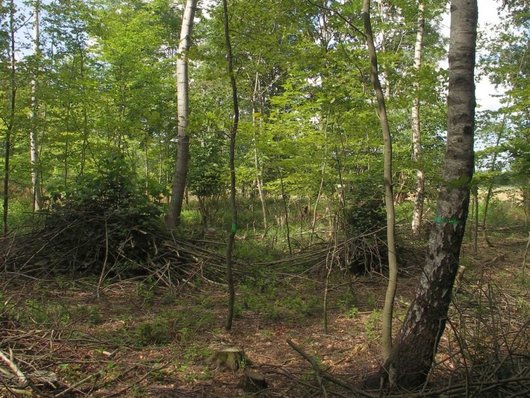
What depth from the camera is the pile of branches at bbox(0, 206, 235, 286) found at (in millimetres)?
7047

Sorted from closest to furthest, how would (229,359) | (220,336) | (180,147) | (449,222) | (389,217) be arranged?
(449,222) < (389,217) < (229,359) < (220,336) < (180,147)

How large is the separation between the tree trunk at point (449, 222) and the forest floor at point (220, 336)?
21 centimetres

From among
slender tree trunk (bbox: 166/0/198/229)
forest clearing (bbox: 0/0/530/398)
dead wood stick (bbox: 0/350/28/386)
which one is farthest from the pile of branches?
dead wood stick (bbox: 0/350/28/386)

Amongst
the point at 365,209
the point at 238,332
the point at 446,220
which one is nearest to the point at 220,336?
the point at 238,332

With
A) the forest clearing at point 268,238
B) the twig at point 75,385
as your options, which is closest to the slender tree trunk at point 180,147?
the forest clearing at point 268,238

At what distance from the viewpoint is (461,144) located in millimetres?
3256

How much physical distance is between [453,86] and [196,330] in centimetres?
377

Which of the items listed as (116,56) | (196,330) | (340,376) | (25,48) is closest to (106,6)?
(116,56)

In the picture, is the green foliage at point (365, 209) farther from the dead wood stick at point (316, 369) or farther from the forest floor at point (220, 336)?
the dead wood stick at point (316, 369)

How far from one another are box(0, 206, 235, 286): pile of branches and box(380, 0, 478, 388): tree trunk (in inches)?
173

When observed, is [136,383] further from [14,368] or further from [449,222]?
[449,222]

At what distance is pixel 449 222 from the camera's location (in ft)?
10.7

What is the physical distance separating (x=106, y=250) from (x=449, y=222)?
556cm

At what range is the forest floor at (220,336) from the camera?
3504 millimetres
